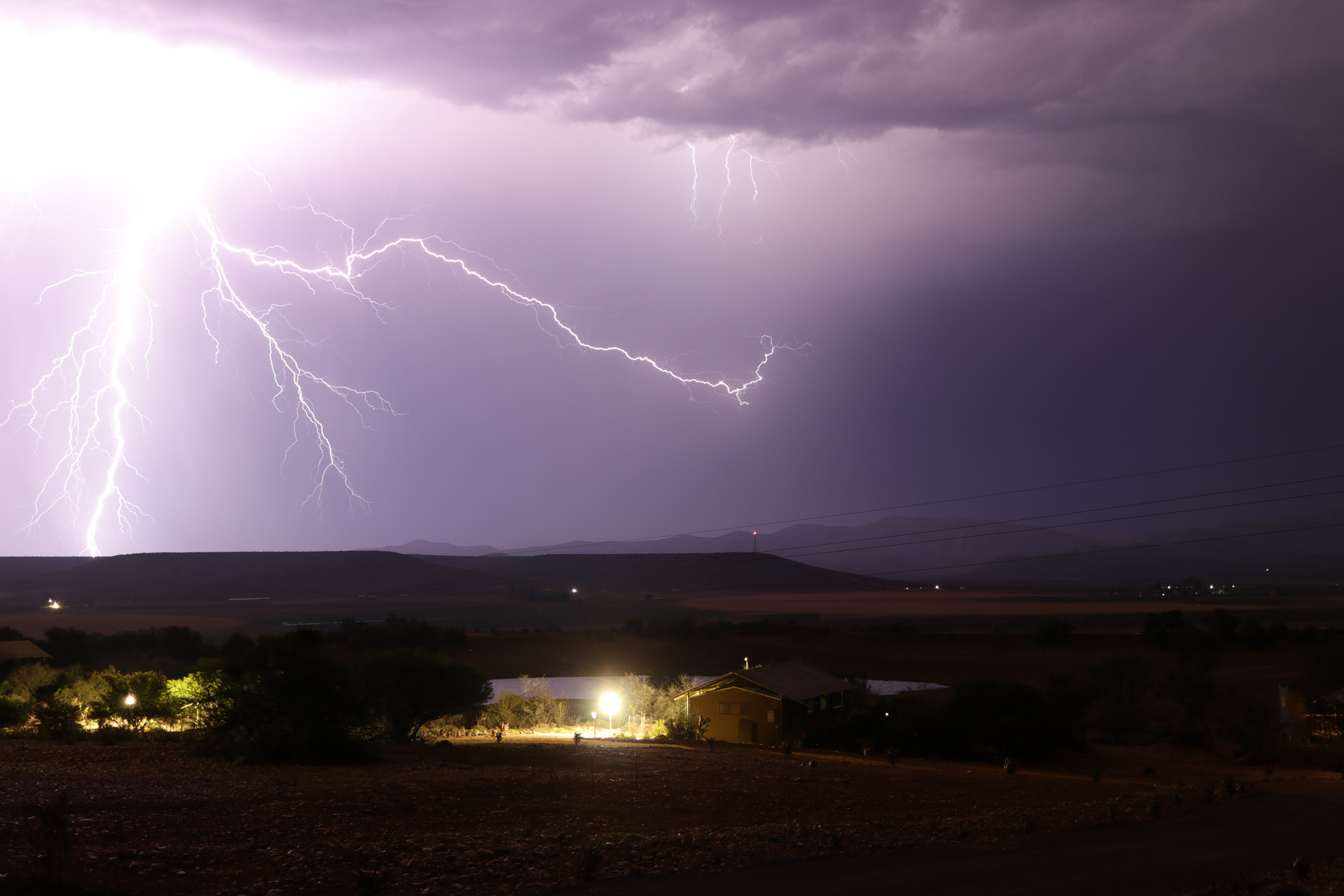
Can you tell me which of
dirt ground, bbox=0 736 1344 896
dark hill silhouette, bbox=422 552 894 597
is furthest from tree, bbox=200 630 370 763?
dark hill silhouette, bbox=422 552 894 597

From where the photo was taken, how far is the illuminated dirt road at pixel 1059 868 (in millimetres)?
9984

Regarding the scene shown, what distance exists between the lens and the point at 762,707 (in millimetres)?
34750

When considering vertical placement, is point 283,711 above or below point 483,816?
above

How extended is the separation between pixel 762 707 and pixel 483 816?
75.5 ft

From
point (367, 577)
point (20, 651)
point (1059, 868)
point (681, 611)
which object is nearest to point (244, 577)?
point (367, 577)

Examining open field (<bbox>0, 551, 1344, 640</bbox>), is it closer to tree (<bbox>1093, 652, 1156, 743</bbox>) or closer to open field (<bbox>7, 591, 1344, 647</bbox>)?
open field (<bbox>7, 591, 1344, 647</bbox>)

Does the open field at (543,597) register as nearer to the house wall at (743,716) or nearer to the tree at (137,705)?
the house wall at (743,716)

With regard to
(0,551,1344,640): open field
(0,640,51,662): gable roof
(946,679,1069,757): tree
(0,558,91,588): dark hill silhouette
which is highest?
(0,558,91,588): dark hill silhouette

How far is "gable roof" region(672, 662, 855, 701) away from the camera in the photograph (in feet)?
115

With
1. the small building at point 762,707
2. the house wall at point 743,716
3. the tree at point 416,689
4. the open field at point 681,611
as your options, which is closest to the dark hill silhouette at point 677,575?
the open field at point 681,611

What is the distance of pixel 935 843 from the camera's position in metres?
12.4

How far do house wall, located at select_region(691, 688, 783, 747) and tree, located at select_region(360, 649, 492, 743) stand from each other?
31.0ft

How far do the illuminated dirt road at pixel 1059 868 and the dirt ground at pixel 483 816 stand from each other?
389 millimetres

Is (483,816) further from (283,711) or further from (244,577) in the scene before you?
(244,577)
